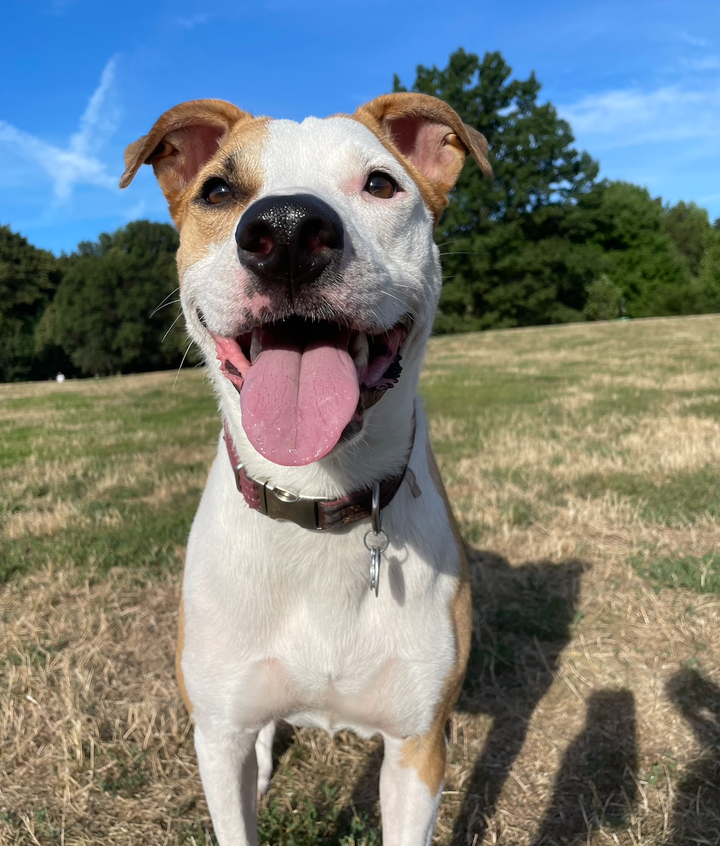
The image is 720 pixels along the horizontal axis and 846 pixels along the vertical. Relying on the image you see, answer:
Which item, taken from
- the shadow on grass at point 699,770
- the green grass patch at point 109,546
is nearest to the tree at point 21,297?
the green grass patch at point 109,546

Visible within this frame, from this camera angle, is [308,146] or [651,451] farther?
[651,451]

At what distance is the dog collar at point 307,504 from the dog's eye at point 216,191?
3.19 ft

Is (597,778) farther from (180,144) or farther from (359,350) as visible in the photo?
(180,144)

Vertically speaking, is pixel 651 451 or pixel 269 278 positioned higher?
pixel 269 278

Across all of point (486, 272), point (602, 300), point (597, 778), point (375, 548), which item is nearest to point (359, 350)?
point (375, 548)

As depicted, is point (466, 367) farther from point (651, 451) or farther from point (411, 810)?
point (411, 810)

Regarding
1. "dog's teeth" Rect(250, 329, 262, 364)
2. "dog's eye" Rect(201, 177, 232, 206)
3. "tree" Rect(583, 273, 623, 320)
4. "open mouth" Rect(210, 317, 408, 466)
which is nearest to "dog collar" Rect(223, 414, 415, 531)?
"open mouth" Rect(210, 317, 408, 466)

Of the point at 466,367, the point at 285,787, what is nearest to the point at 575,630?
the point at 285,787

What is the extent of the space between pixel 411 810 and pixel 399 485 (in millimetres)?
1157

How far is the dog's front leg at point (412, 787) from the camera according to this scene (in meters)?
2.23

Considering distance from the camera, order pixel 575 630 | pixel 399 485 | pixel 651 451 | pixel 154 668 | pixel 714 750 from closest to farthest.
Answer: pixel 399 485
pixel 714 750
pixel 154 668
pixel 575 630
pixel 651 451

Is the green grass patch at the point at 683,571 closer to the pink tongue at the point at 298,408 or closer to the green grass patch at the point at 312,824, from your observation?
the green grass patch at the point at 312,824

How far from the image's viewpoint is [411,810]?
2.23 meters

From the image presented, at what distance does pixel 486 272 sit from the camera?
43.6 meters
